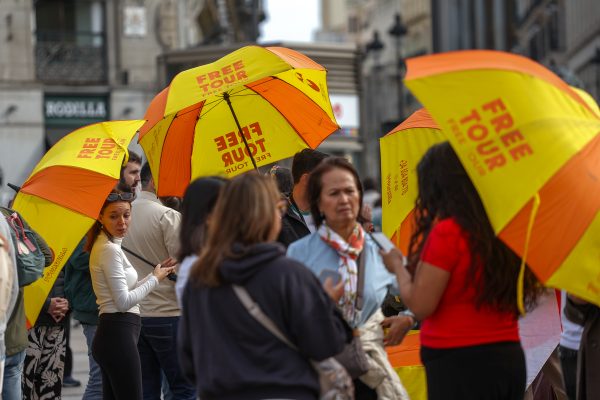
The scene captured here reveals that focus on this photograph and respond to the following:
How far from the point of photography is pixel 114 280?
28.7 feet

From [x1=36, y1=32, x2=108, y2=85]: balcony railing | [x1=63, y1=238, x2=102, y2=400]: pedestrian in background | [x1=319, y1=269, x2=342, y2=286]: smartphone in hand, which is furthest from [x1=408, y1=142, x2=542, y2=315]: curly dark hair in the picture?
[x1=36, y1=32, x2=108, y2=85]: balcony railing

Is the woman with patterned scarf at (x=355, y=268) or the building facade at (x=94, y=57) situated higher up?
the woman with patterned scarf at (x=355, y=268)

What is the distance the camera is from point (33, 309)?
9.09m

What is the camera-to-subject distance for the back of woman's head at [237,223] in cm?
554

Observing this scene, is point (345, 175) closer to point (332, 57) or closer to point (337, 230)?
point (337, 230)

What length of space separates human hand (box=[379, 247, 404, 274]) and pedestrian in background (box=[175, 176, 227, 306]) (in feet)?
2.58

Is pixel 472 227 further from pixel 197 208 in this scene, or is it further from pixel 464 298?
pixel 197 208

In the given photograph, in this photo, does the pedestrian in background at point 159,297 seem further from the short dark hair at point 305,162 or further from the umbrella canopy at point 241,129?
the short dark hair at point 305,162

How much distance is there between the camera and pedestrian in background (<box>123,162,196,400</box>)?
30.7ft

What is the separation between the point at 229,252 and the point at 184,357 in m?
0.61

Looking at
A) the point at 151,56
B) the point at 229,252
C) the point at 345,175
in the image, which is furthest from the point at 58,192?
the point at 151,56

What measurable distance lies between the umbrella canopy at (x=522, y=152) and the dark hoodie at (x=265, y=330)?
829mm

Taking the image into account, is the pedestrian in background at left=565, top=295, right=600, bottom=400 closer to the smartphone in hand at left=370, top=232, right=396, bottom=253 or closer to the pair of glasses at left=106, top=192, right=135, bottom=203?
the smartphone in hand at left=370, top=232, right=396, bottom=253

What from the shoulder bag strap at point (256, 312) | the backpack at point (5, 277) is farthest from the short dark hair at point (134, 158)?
the shoulder bag strap at point (256, 312)
